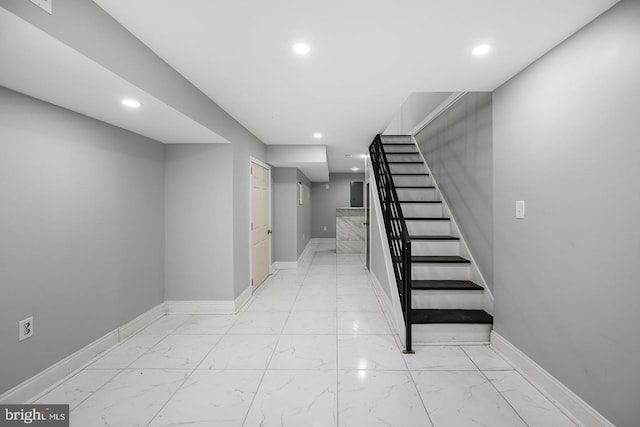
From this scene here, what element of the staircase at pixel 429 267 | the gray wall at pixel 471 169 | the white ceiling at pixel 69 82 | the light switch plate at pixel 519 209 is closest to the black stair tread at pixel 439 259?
the staircase at pixel 429 267

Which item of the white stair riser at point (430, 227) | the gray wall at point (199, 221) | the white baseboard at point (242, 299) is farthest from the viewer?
the white stair riser at point (430, 227)

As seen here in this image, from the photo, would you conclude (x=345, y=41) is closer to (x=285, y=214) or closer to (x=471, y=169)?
(x=471, y=169)

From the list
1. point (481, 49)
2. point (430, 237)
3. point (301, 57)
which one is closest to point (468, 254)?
point (430, 237)

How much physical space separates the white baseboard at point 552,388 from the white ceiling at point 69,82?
3320 millimetres

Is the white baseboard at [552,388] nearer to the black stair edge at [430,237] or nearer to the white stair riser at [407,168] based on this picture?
the black stair edge at [430,237]

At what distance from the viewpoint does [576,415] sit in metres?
1.64

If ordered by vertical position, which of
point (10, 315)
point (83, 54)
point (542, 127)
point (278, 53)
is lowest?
point (10, 315)

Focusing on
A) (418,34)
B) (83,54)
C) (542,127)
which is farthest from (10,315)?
(542,127)

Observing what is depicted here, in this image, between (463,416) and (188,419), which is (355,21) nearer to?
(463,416)

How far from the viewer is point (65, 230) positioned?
84.1 inches

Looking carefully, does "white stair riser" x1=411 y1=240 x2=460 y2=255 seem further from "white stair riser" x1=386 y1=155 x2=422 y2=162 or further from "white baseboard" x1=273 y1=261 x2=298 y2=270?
"white baseboard" x1=273 y1=261 x2=298 y2=270

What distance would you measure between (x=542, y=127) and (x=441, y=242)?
1721mm

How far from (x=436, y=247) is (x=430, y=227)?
1.18ft

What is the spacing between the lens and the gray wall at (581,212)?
1.37 meters
